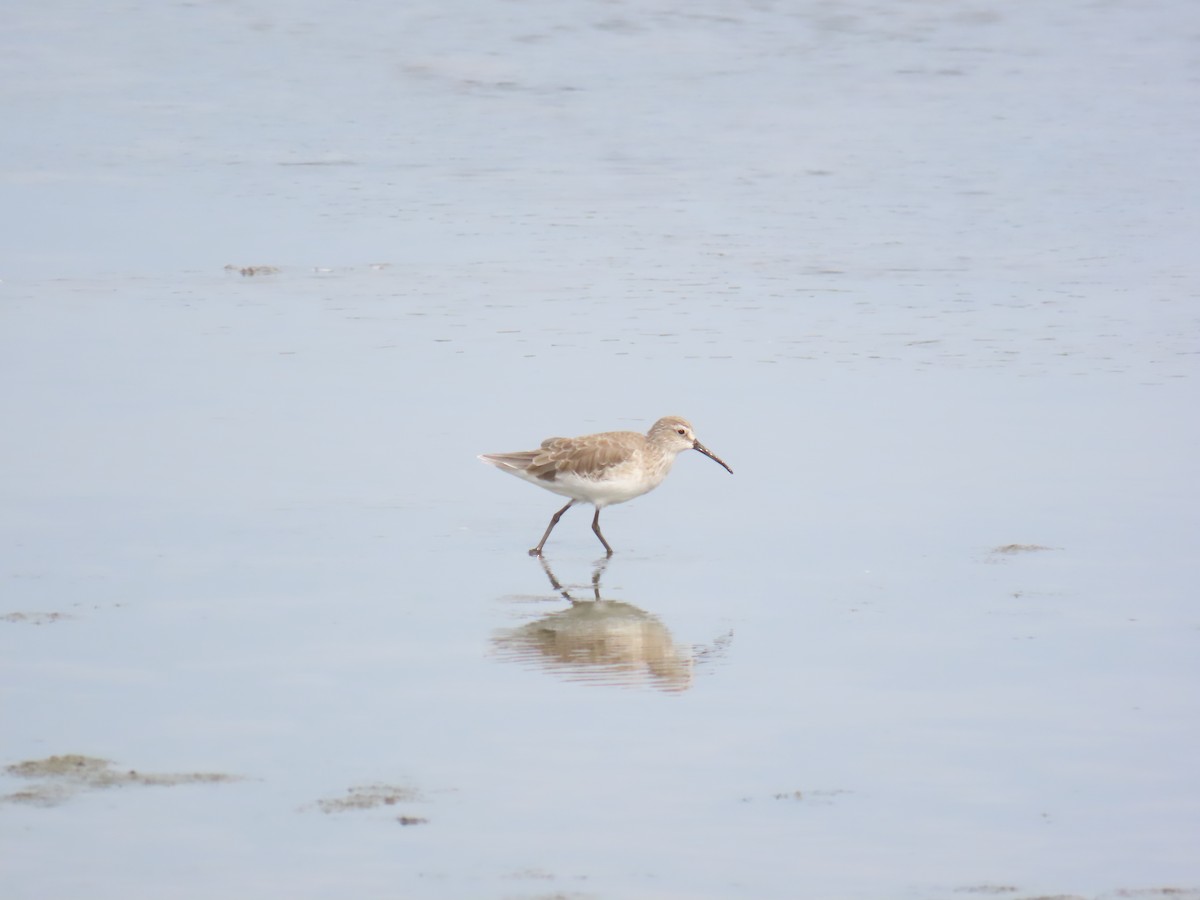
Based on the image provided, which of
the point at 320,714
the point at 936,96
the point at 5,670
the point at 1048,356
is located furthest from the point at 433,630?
the point at 936,96

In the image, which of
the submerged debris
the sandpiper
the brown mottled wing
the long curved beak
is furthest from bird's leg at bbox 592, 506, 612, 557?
the submerged debris

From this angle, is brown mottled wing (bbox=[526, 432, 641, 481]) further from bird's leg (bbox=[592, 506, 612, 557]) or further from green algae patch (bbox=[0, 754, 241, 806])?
green algae patch (bbox=[0, 754, 241, 806])

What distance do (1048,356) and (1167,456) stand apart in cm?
252

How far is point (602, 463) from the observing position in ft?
38.6

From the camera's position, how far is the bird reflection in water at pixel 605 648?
912cm

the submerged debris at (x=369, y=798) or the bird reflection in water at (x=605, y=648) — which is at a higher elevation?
the submerged debris at (x=369, y=798)

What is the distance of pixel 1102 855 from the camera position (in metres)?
7.13

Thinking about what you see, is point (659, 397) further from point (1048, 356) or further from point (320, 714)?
point (320, 714)

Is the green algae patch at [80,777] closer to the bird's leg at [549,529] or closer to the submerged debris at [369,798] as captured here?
the submerged debris at [369,798]

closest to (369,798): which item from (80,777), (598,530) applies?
(80,777)

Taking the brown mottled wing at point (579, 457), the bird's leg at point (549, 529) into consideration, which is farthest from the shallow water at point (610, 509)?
the brown mottled wing at point (579, 457)

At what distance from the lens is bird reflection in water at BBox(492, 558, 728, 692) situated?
9.12m

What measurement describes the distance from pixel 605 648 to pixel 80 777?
2.80 meters

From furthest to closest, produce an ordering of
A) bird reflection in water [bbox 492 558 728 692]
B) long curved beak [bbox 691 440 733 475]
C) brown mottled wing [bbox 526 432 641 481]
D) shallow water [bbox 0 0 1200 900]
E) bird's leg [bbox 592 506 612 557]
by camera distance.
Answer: long curved beak [bbox 691 440 733 475] → brown mottled wing [bbox 526 432 641 481] → bird's leg [bbox 592 506 612 557] → bird reflection in water [bbox 492 558 728 692] → shallow water [bbox 0 0 1200 900]
